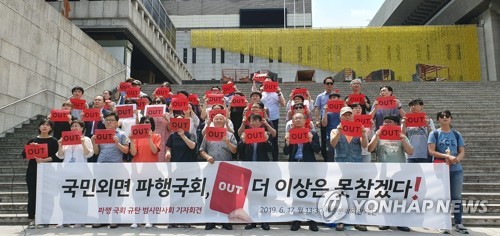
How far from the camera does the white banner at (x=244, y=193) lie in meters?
6.00

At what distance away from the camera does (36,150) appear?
6250mm

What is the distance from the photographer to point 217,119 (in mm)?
6438

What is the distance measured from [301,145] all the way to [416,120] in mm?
1963

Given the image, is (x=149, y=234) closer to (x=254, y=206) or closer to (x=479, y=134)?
(x=254, y=206)

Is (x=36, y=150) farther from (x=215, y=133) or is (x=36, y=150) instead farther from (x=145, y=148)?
(x=215, y=133)

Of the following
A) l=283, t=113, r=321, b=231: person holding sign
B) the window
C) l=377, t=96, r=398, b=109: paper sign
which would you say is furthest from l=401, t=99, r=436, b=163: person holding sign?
the window

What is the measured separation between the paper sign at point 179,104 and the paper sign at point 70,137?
1.69 m

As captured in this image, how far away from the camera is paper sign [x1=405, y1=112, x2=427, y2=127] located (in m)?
6.49

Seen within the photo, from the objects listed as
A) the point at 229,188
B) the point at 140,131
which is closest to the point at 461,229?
the point at 229,188

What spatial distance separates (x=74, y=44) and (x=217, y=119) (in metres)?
11.7

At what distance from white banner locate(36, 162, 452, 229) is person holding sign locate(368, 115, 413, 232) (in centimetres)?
27

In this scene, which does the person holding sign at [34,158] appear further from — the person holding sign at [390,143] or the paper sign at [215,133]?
the person holding sign at [390,143]

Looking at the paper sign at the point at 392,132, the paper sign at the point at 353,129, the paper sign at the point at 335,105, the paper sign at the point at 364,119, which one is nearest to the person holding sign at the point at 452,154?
the paper sign at the point at 392,132

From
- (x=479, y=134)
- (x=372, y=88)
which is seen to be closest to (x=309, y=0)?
(x=372, y=88)
